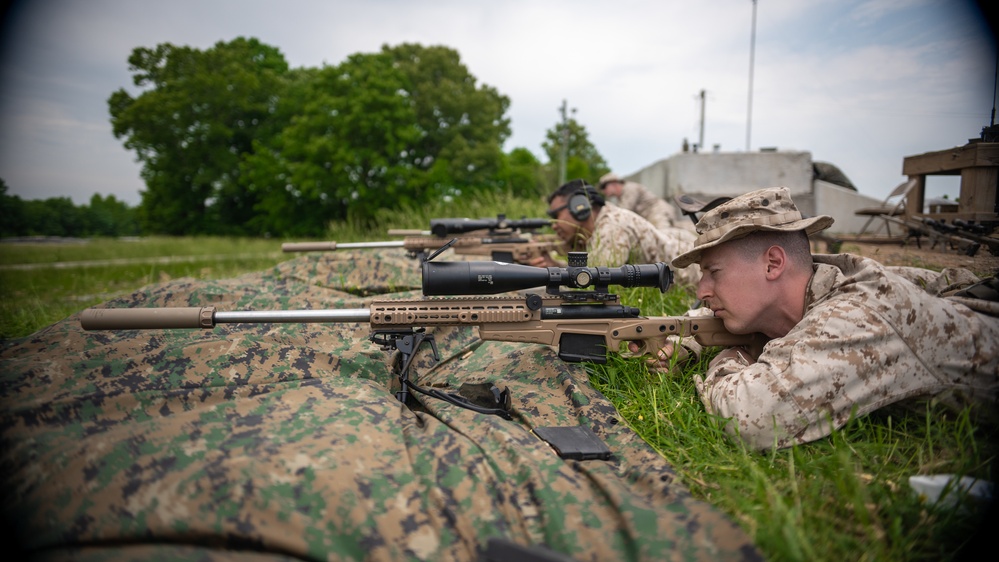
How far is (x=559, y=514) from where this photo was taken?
6.02 feet

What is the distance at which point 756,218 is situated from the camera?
2.57 meters

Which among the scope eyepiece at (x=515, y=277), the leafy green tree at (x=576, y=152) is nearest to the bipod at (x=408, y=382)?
the scope eyepiece at (x=515, y=277)

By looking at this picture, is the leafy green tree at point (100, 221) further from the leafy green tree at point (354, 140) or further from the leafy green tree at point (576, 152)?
the leafy green tree at point (576, 152)

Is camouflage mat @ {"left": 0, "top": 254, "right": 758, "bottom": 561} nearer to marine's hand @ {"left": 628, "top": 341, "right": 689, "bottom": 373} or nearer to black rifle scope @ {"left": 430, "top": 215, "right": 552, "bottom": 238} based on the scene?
marine's hand @ {"left": 628, "top": 341, "right": 689, "bottom": 373}

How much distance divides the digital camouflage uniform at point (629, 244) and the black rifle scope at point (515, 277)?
2230mm

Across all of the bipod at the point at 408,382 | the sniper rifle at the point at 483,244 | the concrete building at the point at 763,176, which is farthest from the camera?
the concrete building at the point at 763,176

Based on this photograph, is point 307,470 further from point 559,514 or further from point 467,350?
point 467,350

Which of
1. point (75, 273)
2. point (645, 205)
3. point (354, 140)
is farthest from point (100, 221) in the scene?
point (645, 205)

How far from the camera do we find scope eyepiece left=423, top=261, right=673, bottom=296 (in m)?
2.74

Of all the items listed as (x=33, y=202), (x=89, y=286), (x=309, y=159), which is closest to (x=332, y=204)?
→ (x=309, y=159)

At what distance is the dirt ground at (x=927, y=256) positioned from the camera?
2.91 m

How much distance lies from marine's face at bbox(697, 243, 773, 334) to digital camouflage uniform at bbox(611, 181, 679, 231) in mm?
7585

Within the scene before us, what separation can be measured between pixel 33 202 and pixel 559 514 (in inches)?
472

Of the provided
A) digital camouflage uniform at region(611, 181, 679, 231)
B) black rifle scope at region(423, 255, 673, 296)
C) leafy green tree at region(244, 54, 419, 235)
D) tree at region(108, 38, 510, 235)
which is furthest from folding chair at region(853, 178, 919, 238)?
leafy green tree at region(244, 54, 419, 235)
